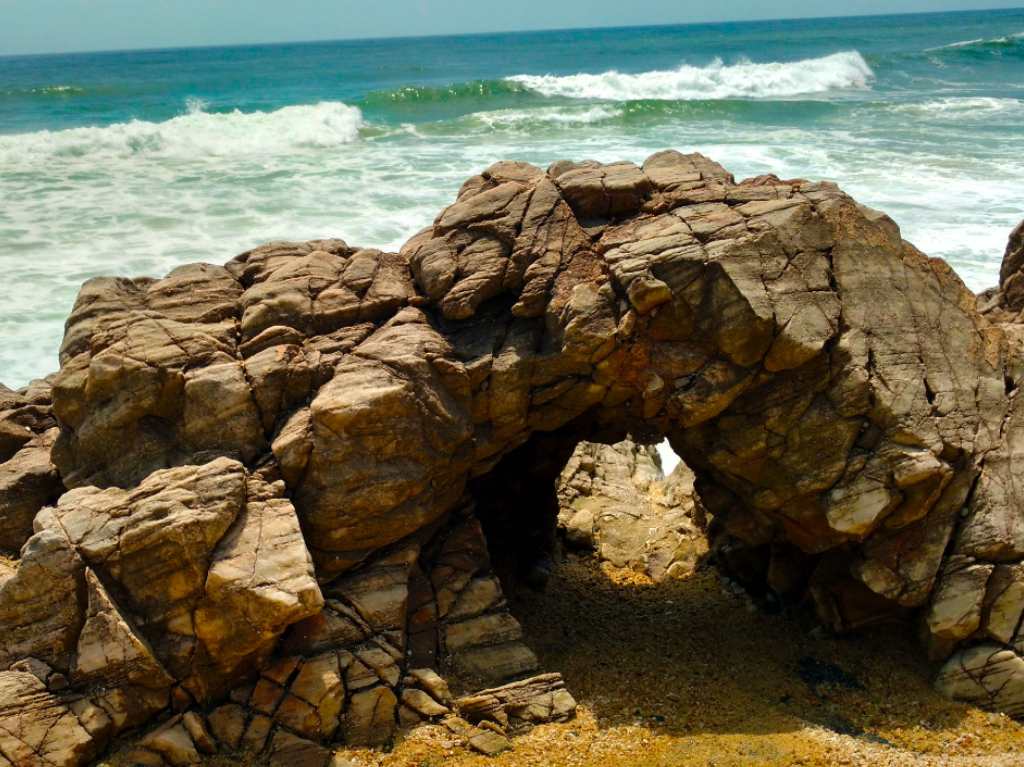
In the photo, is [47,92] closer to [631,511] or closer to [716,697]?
[631,511]

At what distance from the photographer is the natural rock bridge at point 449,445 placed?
9602 millimetres

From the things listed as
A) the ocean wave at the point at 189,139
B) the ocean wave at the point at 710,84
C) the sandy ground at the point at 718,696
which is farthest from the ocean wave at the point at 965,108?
the sandy ground at the point at 718,696

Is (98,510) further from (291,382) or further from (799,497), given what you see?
(799,497)

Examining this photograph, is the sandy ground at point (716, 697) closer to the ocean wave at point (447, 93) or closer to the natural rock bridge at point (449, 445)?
the natural rock bridge at point (449, 445)

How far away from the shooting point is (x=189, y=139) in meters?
47.6

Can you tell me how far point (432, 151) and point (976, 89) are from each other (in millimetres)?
43253

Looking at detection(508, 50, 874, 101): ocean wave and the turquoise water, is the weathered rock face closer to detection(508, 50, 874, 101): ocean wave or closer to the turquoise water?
the turquoise water

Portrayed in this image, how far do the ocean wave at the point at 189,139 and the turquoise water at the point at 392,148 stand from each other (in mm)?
151

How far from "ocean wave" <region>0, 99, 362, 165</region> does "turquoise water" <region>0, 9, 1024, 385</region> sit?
0.15 metres

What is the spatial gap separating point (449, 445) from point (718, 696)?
426 cm

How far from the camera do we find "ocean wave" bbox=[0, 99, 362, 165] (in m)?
45.3

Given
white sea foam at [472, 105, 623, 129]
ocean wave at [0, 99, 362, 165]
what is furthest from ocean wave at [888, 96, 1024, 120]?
ocean wave at [0, 99, 362, 165]

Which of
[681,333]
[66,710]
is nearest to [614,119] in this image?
[681,333]

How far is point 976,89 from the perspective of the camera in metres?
65.9
